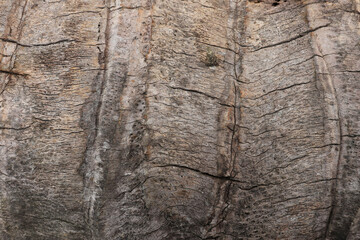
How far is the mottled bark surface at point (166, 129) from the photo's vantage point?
220 cm

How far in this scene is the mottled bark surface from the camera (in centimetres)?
220

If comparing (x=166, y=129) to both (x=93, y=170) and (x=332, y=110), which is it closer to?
(x=93, y=170)

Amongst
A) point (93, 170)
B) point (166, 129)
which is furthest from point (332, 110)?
point (93, 170)

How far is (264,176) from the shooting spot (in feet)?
7.59

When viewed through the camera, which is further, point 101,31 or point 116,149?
point 101,31

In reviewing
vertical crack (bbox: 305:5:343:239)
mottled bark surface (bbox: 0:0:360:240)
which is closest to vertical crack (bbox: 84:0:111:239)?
mottled bark surface (bbox: 0:0:360:240)

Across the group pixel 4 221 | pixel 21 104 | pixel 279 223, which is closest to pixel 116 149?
pixel 21 104

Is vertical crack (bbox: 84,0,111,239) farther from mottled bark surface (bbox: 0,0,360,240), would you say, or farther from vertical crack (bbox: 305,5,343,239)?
vertical crack (bbox: 305,5,343,239)

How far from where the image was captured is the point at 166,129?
2.22m

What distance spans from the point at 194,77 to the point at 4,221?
1.46 metres

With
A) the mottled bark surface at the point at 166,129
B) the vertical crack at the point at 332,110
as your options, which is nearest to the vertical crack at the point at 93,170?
the mottled bark surface at the point at 166,129

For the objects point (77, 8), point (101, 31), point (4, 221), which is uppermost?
point (77, 8)

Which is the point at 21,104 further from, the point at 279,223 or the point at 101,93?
the point at 279,223

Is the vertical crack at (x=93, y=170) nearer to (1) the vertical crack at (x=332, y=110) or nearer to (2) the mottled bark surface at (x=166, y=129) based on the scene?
(2) the mottled bark surface at (x=166, y=129)
